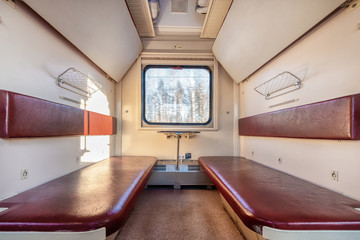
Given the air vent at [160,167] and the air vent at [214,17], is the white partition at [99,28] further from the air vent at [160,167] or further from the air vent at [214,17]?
the air vent at [160,167]

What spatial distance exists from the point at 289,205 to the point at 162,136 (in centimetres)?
231

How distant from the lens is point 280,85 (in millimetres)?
1952

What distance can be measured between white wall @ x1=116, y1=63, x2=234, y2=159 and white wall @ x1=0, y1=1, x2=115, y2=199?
114 cm

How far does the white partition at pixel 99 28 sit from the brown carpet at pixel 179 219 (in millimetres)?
2009

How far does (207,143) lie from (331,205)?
2148mm

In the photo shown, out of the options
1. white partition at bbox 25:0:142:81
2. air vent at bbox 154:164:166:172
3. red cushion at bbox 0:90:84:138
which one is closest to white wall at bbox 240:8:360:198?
air vent at bbox 154:164:166:172

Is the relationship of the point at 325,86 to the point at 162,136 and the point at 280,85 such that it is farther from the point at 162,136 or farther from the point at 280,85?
the point at 162,136

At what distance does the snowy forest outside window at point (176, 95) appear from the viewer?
3141 millimetres

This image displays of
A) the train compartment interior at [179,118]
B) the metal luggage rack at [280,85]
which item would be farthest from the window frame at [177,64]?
the metal luggage rack at [280,85]

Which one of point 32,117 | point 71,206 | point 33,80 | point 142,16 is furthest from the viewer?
point 142,16

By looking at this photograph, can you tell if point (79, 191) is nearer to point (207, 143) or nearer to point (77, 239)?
point (77, 239)

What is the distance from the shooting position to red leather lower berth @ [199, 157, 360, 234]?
0.82 m

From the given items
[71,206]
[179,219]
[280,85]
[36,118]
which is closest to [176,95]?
[280,85]

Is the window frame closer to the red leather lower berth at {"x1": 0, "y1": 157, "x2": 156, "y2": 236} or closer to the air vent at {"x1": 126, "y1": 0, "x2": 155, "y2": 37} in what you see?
the air vent at {"x1": 126, "y1": 0, "x2": 155, "y2": 37}
